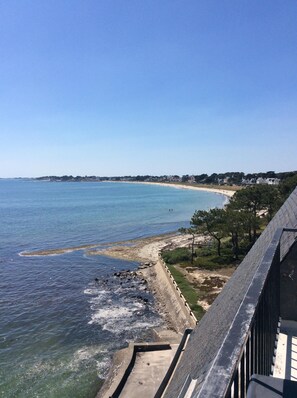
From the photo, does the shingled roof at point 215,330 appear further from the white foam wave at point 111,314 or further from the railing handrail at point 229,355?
the white foam wave at point 111,314

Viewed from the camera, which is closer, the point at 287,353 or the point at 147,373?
the point at 287,353

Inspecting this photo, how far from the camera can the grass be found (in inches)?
1054

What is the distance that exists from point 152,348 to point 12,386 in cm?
794

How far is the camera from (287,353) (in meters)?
5.79

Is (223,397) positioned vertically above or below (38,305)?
above

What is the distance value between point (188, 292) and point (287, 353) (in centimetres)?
2635

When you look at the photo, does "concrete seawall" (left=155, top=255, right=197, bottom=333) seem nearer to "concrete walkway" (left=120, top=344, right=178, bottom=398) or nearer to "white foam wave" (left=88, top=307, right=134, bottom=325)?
"white foam wave" (left=88, top=307, right=134, bottom=325)

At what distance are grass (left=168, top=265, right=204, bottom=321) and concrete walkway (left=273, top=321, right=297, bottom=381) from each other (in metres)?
19.2

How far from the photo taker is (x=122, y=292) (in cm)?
3550

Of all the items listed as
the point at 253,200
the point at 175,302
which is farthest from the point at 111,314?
the point at 253,200

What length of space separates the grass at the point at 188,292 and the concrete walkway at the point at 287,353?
1922 cm

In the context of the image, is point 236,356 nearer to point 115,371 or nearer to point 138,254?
point 115,371

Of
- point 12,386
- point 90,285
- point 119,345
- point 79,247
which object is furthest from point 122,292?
point 79,247

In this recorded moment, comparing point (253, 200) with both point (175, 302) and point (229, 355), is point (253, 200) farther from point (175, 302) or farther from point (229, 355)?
point (229, 355)
